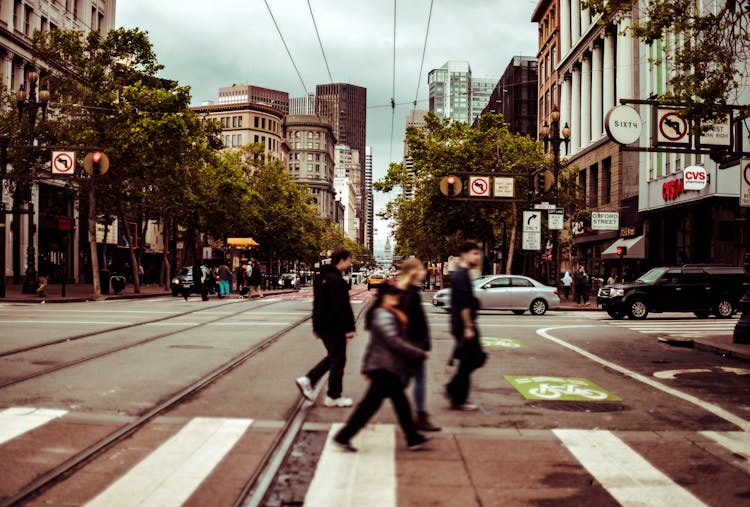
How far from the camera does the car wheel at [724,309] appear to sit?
26.0m

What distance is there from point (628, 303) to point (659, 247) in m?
15.6

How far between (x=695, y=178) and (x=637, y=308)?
405 inches

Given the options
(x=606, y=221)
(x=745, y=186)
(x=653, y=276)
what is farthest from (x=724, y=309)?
(x=606, y=221)

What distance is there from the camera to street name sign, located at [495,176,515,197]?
32.6m

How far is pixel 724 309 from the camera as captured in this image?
2611 centimetres

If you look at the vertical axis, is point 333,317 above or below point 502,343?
above

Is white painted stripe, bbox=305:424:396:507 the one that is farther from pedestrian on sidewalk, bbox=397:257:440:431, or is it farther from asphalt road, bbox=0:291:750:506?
pedestrian on sidewalk, bbox=397:257:440:431

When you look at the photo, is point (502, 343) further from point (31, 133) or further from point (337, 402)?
point (31, 133)

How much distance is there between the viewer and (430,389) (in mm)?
10258

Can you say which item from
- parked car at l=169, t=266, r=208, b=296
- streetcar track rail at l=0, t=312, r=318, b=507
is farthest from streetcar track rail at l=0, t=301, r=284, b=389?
parked car at l=169, t=266, r=208, b=296

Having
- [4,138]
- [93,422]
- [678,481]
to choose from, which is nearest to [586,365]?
[678,481]

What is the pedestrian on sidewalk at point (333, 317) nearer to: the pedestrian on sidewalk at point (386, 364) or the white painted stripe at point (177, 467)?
the white painted stripe at point (177, 467)

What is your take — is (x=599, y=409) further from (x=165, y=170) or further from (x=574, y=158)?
(x=574, y=158)

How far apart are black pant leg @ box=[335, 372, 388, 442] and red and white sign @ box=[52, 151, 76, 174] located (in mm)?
24347
